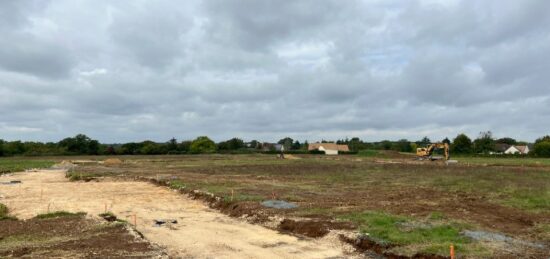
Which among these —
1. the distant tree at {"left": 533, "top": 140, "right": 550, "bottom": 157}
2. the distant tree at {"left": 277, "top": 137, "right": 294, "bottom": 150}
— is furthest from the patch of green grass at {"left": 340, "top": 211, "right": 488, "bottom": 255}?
the distant tree at {"left": 277, "top": 137, "right": 294, "bottom": 150}

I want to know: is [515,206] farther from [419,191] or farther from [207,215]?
[207,215]

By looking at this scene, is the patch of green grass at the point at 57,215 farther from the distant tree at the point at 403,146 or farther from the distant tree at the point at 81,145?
the distant tree at the point at 403,146

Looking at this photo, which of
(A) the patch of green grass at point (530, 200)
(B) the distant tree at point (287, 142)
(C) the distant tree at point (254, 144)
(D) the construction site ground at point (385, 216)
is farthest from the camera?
(B) the distant tree at point (287, 142)

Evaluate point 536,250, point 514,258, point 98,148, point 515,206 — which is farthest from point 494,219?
point 98,148

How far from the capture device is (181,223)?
18422 millimetres

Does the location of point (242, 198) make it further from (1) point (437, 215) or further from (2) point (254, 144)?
(2) point (254, 144)

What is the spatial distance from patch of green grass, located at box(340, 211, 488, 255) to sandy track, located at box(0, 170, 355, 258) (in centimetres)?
150

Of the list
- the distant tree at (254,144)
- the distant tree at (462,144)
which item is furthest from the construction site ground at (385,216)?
the distant tree at (254,144)

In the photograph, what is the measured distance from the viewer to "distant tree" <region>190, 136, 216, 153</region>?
147 metres

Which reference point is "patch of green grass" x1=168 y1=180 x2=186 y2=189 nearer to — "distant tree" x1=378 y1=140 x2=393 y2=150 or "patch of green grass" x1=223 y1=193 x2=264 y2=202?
"patch of green grass" x1=223 y1=193 x2=264 y2=202

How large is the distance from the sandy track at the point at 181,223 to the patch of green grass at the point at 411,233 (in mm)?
1496

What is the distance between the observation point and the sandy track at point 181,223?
1330 cm

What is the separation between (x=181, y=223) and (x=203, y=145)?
13284 cm

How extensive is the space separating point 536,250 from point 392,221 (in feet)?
16.7
